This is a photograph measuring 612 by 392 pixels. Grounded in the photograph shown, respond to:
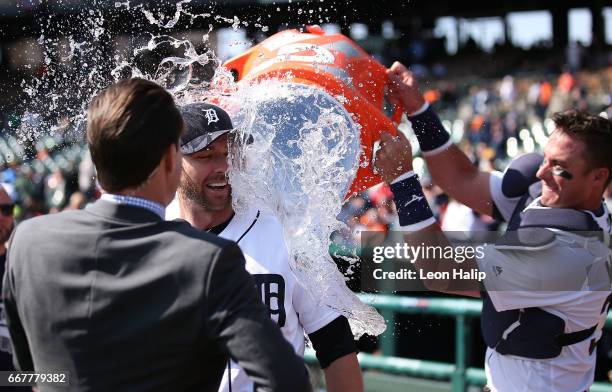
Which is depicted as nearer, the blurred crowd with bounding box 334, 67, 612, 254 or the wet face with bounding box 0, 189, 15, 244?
the wet face with bounding box 0, 189, 15, 244

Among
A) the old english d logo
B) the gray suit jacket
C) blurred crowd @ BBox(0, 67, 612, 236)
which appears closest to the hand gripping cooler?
the old english d logo

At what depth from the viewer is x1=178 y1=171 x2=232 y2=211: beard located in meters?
2.60

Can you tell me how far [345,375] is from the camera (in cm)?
246

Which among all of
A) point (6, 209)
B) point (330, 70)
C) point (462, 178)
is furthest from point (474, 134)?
point (330, 70)

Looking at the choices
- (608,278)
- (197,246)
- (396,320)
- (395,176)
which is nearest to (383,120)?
(395,176)

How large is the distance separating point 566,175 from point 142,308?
6.21 ft

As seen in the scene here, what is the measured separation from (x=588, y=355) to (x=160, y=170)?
2.10 m

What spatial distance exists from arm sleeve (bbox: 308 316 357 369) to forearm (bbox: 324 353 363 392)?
0.02 m

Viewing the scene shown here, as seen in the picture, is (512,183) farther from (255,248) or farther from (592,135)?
(255,248)

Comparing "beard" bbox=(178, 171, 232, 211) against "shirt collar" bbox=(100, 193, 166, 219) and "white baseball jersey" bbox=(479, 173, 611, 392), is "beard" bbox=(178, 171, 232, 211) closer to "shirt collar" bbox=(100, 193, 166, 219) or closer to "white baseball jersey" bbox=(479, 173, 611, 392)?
"shirt collar" bbox=(100, 193, 166, 219)

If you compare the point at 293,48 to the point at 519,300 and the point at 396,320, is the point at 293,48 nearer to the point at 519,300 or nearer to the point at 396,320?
the point at 519,300

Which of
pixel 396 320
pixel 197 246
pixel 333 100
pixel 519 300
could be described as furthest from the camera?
pixel 396 320

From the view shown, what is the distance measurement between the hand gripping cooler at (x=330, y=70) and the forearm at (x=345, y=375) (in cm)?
66

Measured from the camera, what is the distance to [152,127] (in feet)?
5.60
